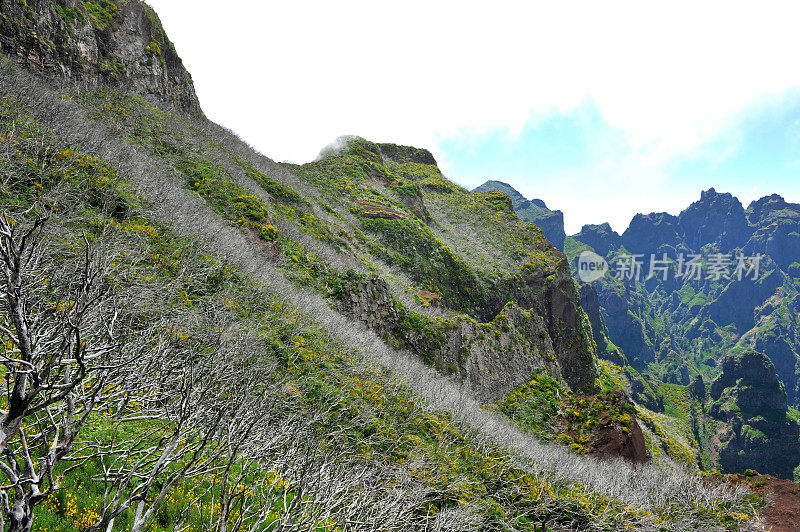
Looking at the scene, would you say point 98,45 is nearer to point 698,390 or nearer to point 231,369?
point 231,369

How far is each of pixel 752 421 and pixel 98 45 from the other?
159781mm

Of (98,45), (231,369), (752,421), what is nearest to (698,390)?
(752,421)

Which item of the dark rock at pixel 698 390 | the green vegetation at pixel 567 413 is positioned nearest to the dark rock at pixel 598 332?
the dark rock at pixel 698 390

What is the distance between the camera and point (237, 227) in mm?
21281

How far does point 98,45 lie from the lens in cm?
3084

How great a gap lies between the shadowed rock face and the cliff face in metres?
148

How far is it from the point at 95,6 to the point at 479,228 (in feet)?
174

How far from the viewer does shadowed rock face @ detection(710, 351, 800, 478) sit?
288 feet

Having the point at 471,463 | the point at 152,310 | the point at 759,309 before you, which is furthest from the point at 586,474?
the point at 759,309

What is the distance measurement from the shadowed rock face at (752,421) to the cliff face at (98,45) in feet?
485

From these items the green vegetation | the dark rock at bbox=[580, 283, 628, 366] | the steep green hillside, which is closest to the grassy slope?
the steep green hillside

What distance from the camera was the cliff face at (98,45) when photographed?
78.1 feet

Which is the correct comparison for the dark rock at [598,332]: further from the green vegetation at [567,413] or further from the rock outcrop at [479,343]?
the green vegetation at [567,413]

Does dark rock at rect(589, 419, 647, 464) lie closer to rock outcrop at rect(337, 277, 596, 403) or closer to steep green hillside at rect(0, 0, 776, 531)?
steep green hillside at rect(0, 0, 776, 531)
